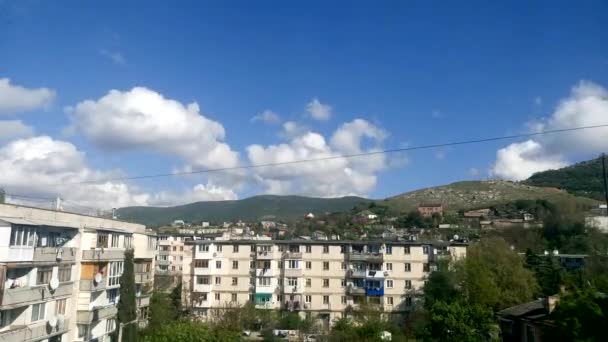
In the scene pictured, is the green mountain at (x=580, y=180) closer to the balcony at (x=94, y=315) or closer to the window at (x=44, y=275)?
the balcony at (x=94, y=315)

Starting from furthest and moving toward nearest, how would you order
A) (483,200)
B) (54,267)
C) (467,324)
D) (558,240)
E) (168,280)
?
(483,200), (558,240), (168,280), (54,267), (467,324)

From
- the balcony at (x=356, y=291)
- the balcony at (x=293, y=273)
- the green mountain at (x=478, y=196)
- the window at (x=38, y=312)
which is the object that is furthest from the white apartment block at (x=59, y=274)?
the green mountain at (x=478, y=196)

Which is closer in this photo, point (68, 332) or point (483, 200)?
point (68, 332)

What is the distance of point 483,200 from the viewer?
18162 cm

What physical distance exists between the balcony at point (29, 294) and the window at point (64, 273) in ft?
1.14

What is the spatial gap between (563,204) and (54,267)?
341 feet

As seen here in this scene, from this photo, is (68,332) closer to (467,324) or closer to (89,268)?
(89,268)

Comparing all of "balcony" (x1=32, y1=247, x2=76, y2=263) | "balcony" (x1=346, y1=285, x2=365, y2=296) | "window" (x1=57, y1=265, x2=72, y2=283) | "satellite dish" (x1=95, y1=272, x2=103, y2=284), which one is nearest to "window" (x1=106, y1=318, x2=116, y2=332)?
"satellite dish" (x1=95, y1=272, x2=103, y2=284)

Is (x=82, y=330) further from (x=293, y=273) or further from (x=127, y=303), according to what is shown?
(x=293, y=273)

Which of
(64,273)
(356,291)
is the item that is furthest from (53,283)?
(356,291)

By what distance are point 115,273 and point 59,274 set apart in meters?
6.10

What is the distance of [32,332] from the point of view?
26938 mm

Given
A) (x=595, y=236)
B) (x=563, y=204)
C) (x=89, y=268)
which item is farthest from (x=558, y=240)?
(x=89, y=268)

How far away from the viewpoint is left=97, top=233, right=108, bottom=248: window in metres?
34.9
